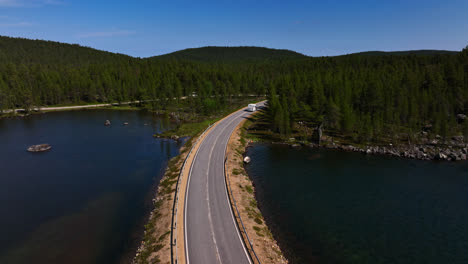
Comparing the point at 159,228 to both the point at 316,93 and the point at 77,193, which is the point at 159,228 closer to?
the point at 77,193

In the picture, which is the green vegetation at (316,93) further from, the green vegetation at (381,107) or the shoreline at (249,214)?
the shoreline at (249,214)

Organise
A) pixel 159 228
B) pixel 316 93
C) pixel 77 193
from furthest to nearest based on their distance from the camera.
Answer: pixel 316 93 → pixel 77 193 → pixel 159 228

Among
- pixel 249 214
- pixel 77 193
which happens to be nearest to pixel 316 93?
pixel 249 214

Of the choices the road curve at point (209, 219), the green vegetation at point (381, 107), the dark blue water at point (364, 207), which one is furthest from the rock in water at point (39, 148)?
the green vegetation at point (381, 107)

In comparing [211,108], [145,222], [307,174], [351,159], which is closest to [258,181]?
[307,174]

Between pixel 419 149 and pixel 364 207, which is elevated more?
pixel 419 149

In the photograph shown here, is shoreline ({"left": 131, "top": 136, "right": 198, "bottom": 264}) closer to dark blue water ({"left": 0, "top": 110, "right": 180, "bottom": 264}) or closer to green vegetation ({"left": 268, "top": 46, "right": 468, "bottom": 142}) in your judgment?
dark blue water ({"left": 0, "top": 110, "right": 180, "bottom": 264})
